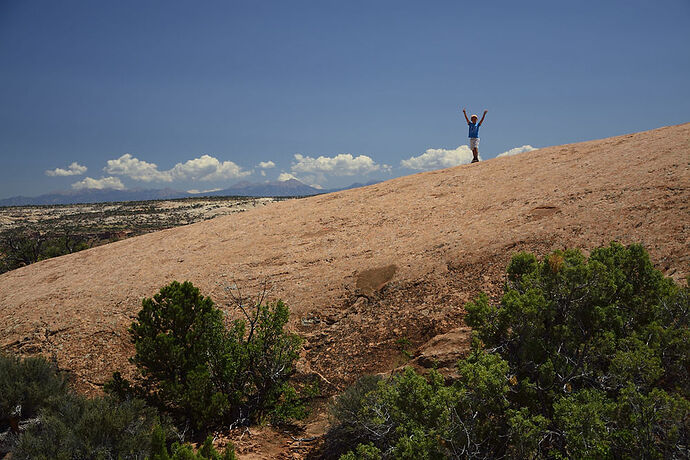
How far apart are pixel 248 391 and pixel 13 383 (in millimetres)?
4304

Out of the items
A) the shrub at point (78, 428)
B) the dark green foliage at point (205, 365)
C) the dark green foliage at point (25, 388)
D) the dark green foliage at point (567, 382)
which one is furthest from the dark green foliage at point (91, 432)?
the dark green foliage at point (567, 382)

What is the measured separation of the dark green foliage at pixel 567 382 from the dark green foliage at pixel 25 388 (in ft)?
19.7

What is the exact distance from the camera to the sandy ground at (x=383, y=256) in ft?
27.8

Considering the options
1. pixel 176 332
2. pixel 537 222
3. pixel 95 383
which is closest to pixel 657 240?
pixel 537 222

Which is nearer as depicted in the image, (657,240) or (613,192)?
(657,240)

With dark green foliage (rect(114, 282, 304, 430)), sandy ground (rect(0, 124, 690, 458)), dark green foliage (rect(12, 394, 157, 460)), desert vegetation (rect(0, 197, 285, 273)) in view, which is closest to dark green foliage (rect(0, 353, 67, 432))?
dark green foliage (rect(12, 394, 157, 460))

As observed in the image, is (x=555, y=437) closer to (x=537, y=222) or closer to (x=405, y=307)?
(x=405, y=307)

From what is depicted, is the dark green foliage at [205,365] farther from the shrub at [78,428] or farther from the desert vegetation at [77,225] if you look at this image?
the desert vegetation at [77,225]

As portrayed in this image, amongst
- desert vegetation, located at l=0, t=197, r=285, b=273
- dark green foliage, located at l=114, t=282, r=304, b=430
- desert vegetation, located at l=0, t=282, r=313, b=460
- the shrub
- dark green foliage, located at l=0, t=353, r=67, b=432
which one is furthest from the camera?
desert vegetation, located at l=0, t=197, r=285, b=273

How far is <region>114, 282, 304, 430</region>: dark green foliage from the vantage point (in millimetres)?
6676

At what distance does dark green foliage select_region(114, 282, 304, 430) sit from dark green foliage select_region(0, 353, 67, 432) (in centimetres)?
154

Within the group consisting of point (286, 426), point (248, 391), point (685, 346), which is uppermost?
point (685, 346)

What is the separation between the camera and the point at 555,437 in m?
4.27

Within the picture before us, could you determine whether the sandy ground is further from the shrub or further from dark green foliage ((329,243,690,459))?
dark green foliage ((329,243,690,459))
